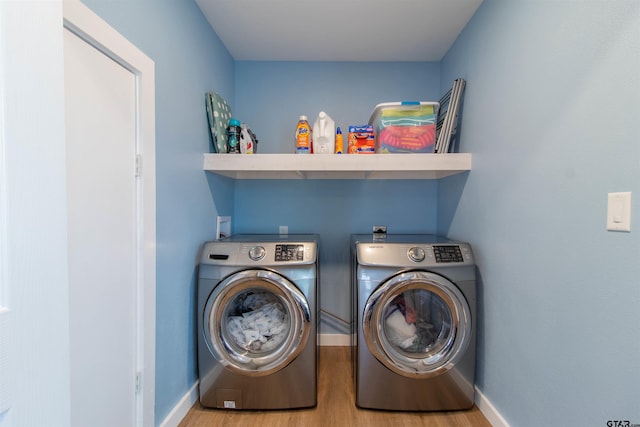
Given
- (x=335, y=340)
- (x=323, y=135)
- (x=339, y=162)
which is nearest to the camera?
(x=339, y=162)

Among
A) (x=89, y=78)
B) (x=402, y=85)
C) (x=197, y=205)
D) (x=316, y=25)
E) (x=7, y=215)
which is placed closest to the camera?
(x=7, y=215)

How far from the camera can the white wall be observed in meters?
→ 0.45

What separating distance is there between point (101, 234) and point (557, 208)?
5.64 feet

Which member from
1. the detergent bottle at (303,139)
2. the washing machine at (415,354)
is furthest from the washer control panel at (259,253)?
the detergent bottle at (303,139)

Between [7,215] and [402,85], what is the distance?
244 centimetres

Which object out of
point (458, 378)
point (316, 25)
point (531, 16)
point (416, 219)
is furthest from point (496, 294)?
point (316, 25)

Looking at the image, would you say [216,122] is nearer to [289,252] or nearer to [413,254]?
[289,252]

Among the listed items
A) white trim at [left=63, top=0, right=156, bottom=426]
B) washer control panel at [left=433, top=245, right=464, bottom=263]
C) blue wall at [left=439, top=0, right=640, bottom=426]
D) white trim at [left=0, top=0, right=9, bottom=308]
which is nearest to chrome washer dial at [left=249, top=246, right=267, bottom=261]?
white trim at [left=63, top=0, right=156, bottom=426]

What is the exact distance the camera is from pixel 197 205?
1.64 metres

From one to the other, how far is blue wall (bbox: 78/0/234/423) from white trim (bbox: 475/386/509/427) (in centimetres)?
168

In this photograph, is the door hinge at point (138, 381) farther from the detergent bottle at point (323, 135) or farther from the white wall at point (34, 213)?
the detergent bottle at point (323, 135)

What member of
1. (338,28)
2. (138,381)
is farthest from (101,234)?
(338,28)

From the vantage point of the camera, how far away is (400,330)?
63.9 inches

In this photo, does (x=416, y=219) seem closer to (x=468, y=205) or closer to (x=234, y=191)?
(x=468, y=205)
